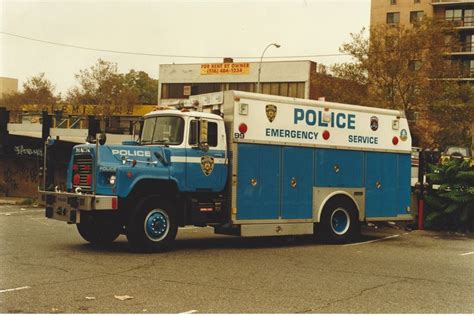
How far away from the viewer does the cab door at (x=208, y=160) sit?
13.7 metres

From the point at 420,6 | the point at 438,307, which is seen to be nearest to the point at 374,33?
the point at 438,307

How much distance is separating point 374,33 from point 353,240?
82.1 feet

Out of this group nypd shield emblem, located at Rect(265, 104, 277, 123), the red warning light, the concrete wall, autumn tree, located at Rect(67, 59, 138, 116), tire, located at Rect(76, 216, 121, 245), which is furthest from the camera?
the concrete wall

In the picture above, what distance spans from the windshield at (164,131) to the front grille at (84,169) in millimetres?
1387

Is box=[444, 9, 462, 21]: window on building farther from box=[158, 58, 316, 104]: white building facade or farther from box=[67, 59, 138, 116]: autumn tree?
box=[67, 59, 138, 116]: autumn tree

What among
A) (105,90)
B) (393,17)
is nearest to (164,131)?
(105,90)

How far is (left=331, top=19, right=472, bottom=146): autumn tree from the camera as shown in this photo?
3825 cm

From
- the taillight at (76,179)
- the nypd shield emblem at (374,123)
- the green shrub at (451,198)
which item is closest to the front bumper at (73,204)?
the taillight at (76,179)

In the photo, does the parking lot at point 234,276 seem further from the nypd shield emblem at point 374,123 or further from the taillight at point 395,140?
the nypd shield emblem at point 374,123

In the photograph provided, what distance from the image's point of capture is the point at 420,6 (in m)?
76.6

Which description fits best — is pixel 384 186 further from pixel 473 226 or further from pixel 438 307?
pixel 438 307

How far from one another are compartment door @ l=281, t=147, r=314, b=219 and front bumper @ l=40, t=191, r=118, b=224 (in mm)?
4151

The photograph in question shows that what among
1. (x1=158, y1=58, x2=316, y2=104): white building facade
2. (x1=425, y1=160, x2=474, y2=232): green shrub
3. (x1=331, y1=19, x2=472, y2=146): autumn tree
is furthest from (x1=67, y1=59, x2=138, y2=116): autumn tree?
(x1=425, y1=160, x2=474, y2=232): green shrub

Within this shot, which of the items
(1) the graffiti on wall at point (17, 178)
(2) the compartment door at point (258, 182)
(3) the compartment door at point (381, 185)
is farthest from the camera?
(1) the graffiti on wall at point (17, 178)
